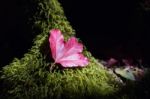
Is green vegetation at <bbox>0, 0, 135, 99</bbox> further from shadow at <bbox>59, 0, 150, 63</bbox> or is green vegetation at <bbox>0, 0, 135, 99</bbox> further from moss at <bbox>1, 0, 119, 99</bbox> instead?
shadow at <bbox>59, 0, 150, 63</bbox>

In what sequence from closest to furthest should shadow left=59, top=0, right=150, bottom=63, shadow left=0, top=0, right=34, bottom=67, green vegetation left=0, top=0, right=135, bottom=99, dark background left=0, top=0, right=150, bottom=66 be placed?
green vegetation left=0, top=0, right=135, bottom=99 → shadow left=0, top=0, right=34, bottom=67 → dark background left=0, top=0, right=150, bottom=66 → shadow left=59, top=0, right=150, bottom=63

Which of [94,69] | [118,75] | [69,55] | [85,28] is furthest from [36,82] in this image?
[85,28]

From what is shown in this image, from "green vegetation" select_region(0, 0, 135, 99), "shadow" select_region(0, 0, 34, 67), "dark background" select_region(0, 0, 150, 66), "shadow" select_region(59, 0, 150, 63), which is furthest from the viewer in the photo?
"shadow" select_region(59, 0, 150, 63)

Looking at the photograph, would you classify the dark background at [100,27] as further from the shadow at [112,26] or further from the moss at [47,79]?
the moss at [47,79]

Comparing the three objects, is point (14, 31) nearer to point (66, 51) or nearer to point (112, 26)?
point (66, 51)

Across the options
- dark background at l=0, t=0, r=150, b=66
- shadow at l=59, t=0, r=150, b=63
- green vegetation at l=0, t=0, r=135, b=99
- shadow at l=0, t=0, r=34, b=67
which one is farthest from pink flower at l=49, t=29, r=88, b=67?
shadow at l=59, t=0, r=150, b=63
